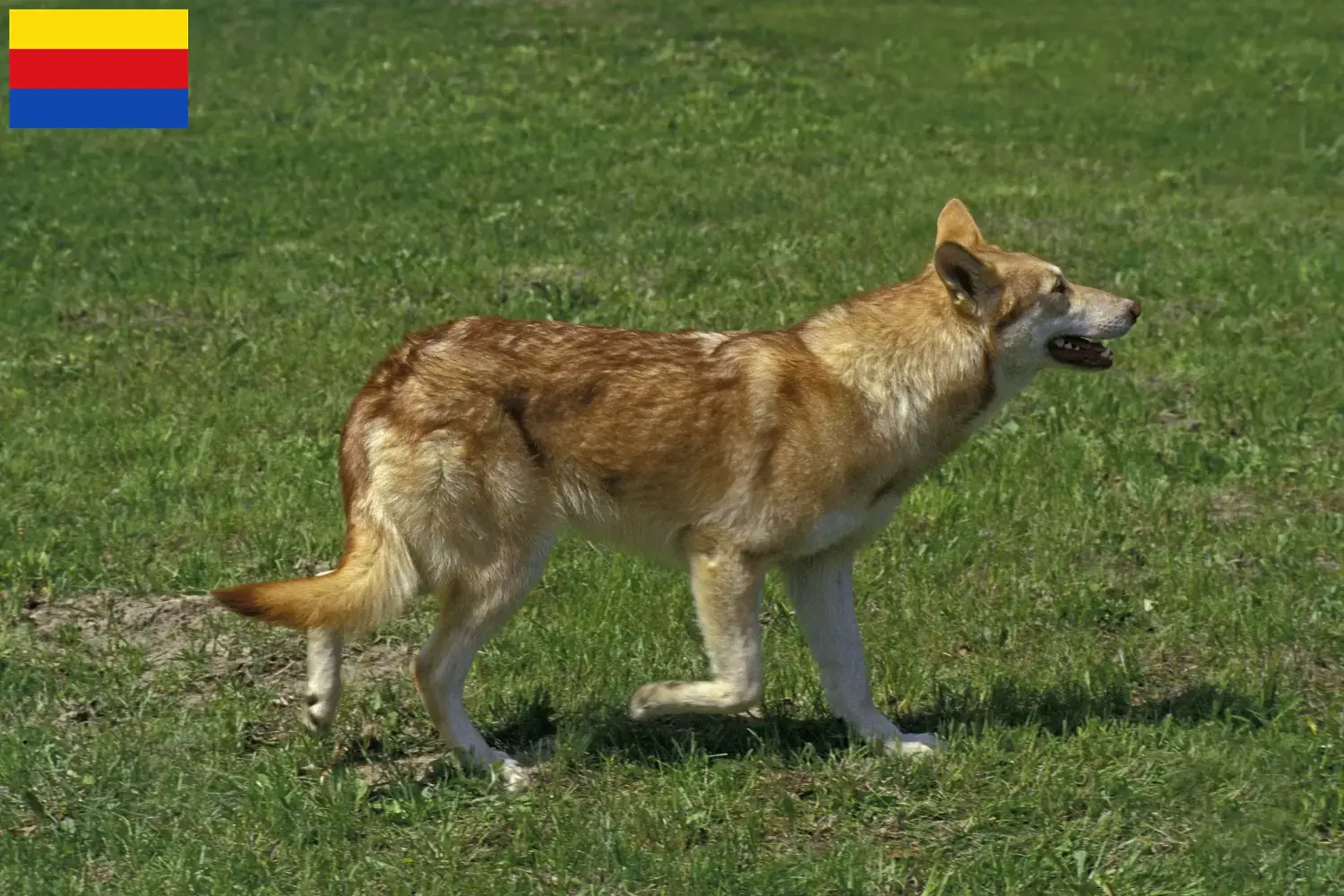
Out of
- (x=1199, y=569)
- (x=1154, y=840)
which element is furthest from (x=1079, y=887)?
(x=1199, y=569)

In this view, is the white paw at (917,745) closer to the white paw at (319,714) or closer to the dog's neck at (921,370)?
the dog's neck at (921,370)

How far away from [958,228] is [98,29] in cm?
2069

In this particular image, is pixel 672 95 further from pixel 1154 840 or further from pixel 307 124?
pixel 1154 840

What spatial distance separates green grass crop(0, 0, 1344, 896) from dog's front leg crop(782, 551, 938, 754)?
16 centimetres

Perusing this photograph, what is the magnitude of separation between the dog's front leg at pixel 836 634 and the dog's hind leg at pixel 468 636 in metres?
0.99

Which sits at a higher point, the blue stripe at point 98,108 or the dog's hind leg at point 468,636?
the blue stripe at point 98,108

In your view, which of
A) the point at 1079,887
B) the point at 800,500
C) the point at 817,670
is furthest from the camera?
the point at 817,670

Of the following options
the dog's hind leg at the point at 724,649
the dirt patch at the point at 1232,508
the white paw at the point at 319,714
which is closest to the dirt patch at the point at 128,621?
the white paw at the point at 319,714

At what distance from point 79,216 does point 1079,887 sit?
506 inches

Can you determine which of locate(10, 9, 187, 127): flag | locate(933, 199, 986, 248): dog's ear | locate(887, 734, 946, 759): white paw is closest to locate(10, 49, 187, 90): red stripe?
locate(10, 9, 187, 127): flag

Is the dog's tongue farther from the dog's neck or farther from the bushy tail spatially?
the bushy tail

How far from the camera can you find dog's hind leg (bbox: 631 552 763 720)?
18.8 ft

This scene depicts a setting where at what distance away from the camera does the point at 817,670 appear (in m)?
6.32

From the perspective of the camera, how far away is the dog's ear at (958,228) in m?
6.46
